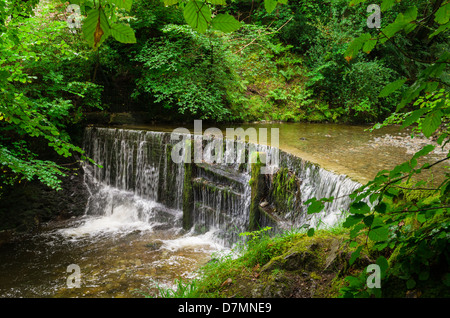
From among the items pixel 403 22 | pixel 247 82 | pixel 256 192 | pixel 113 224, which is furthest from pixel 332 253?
pixel 247 82

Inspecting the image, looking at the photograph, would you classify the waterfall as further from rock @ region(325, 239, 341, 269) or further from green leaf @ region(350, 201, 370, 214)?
green leaf @ region(350, 201, 370, 214)

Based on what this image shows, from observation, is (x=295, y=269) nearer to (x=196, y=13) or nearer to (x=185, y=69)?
(x=196, y=13)

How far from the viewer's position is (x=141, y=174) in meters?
8.82

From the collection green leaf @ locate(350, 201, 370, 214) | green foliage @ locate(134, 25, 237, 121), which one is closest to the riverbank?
green leaf @ locate(350, 201, 370, 214)

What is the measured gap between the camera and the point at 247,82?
506 inches

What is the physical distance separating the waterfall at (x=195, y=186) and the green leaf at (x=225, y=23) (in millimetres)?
3996

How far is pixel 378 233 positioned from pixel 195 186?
250 inches

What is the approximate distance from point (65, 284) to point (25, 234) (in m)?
3.46

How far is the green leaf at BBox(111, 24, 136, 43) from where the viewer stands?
101 cm

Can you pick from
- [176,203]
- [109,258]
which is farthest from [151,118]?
[109,258]

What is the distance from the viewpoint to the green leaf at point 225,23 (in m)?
0.99

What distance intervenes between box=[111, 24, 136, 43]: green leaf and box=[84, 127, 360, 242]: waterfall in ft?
13.7

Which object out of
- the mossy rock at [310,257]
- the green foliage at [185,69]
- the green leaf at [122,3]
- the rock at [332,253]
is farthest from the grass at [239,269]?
the green foliage at [185,69]
